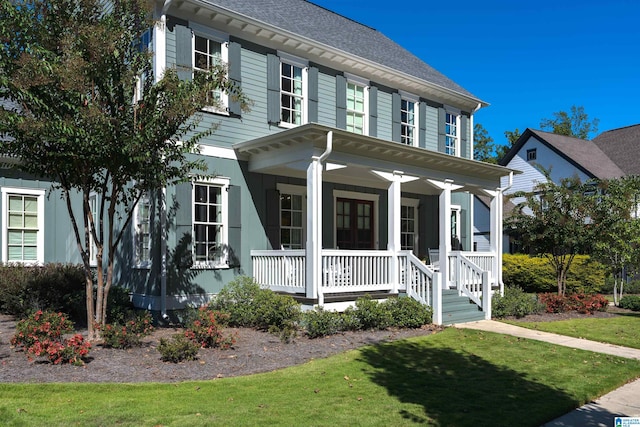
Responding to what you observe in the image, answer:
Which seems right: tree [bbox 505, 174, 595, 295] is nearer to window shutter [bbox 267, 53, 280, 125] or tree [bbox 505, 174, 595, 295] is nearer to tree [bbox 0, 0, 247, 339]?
window shutter [bbox 267, 53, 280, 125]

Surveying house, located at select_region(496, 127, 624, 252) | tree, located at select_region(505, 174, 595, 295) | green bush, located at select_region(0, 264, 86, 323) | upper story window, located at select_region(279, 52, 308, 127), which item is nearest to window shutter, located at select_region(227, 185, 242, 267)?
upper story window, located at select_region(279, 52, 308, 127)

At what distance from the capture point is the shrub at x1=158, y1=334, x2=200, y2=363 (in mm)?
7566

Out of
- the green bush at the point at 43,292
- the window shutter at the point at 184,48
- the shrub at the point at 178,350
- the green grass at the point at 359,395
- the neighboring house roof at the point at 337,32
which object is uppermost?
the neighboring house roof at the point at 337,32

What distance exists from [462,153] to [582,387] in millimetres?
11965

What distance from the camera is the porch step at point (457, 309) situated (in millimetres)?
11920

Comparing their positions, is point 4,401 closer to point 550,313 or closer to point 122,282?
point 122,282

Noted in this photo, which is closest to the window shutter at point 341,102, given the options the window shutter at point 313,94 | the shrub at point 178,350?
the window shutter at point 313,94

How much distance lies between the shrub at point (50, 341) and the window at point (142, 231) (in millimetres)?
3171

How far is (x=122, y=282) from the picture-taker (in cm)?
1212

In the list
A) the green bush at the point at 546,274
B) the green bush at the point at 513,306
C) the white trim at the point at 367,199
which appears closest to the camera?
the green bush at the point at 513,306

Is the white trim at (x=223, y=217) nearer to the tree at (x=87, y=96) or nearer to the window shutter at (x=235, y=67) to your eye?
the window shutter at (x=235, y=67)

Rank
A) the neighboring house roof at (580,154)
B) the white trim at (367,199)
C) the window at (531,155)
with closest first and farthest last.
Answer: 1. the white trim at (367,199)
2. the neighboring house roof at (580,154)
3. the window at (531,155)

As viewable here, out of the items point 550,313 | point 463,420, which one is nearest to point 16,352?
point 463,420

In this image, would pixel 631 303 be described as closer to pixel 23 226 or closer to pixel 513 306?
pixel 513 306
